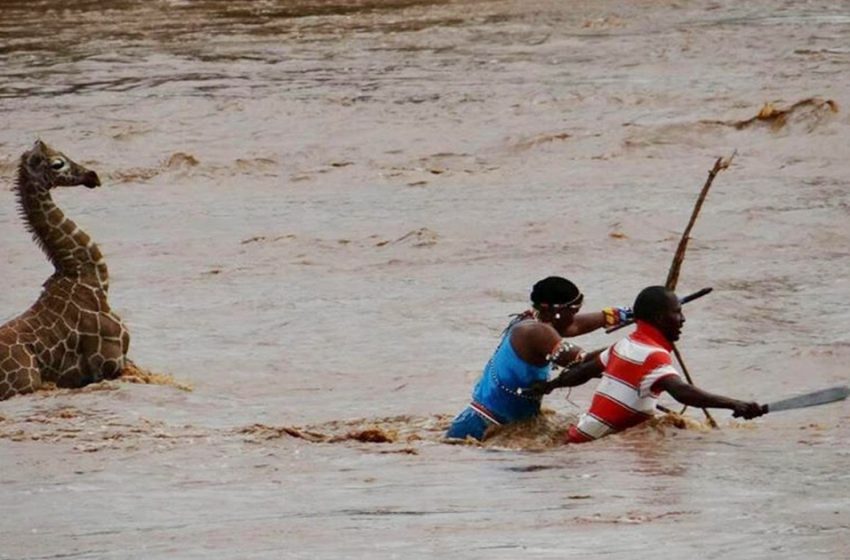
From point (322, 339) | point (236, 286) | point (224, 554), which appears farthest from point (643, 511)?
point (236, 286)

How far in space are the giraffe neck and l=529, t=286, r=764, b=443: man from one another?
4.54m

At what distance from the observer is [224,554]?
748 cm

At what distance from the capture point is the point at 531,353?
10.3 m

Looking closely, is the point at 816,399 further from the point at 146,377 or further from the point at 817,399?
the point at 146,377

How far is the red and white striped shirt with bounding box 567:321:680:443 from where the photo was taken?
32.5 ft

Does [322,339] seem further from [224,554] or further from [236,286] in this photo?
[224,554]

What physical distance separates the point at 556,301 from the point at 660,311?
72 cm

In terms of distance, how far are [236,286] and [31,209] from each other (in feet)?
11.2

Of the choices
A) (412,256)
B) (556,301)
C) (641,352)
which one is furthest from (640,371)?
(412,256)

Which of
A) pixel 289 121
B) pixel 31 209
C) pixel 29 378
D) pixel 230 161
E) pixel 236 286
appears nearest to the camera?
pixel 29 378

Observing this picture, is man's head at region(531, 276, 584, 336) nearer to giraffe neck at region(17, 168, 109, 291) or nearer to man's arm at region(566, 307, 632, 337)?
man's arm at region(566, 307, 632, 337)

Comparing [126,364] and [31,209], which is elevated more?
[31,209]

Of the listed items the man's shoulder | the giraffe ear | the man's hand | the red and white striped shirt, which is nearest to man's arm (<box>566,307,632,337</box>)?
the red and white striped shirt

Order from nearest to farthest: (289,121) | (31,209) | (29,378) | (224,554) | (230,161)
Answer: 1. (224,554)
2. (29,378)
3. (31,209)
4. (230,161)
5. (289,121)
